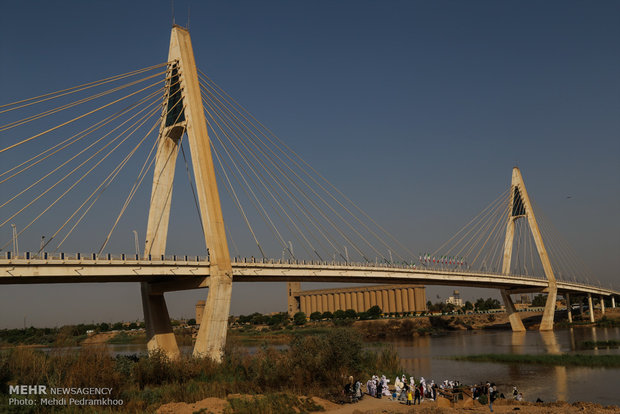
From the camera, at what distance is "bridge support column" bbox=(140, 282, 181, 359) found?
3959 centimetres

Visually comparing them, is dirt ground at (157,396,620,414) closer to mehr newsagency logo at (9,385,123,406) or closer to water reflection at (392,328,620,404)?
mehr newsagency logo at (9,385,123,406)

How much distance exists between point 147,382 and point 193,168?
49.9 feet

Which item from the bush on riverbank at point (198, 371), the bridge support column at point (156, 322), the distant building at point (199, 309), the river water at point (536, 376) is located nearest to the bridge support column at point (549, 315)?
the river water at point (536, 376)

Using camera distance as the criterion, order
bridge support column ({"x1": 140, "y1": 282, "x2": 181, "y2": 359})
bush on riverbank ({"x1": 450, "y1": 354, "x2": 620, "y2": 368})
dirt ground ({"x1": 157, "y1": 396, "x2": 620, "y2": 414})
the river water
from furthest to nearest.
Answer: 1. bush on riverbank ({"x1": 450, "y1": 354, "x2": 620, "y2": 368})
2. bridge support column ({"x1": 140, "y1": 282, "x2": 181, "y2": 359})
3. the river water
4. dirt ground ({"x1": 157, "y1": 396, "x2": 620, "y2": 414})

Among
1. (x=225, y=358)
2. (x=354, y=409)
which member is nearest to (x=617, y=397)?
(x=354, y=409)

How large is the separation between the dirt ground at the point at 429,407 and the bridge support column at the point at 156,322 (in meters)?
15.7

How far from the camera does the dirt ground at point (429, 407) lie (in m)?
23.8

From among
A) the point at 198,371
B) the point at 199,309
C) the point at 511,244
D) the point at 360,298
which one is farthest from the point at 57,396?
the point at 360,298

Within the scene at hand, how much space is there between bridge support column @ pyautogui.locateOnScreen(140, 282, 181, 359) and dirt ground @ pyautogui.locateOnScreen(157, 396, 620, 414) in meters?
15.7

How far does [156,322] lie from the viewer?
40094mm

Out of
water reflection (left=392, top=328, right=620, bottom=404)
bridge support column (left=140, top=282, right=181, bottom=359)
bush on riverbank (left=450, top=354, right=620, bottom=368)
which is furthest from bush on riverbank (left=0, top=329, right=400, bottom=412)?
A: bush on riverbank (left=450, top=354, right=620, bottom=368)

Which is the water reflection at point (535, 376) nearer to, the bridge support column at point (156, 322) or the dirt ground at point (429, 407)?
the dirt ground at point (429, 407)

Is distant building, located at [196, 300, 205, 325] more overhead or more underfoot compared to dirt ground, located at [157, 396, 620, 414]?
more overhead

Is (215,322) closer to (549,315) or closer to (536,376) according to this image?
(536,376)
